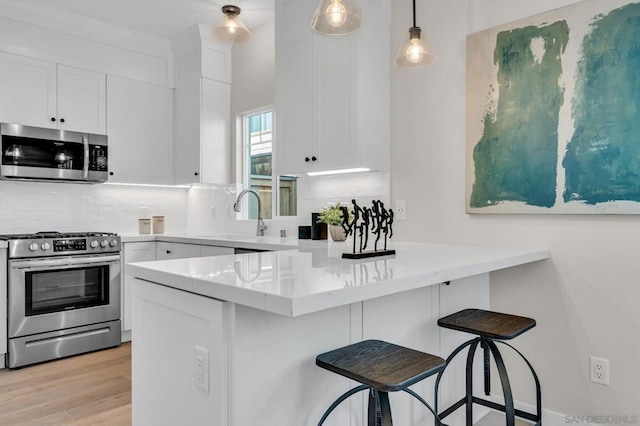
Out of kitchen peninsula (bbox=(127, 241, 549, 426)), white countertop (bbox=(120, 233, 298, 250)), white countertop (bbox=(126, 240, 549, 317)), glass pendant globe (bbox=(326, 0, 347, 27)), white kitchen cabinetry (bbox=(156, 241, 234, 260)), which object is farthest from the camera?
white kitchen cabinetry (bbox=(156, 241, 234, 260))

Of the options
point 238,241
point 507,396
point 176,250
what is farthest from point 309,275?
point 176,250

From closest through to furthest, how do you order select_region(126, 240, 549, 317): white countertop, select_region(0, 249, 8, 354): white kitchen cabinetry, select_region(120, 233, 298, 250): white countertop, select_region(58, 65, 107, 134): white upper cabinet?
select_region(126, 240, 549, 317): white countertop
select_region(120, 233, 298, 250): white countertop
select_region(0, 249, 8, 354): white kitchen cabinetry
select_region(58, 65, 107, 134): white upper cabinet

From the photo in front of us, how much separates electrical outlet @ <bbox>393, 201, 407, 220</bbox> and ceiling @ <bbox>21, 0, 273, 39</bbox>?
2009mm

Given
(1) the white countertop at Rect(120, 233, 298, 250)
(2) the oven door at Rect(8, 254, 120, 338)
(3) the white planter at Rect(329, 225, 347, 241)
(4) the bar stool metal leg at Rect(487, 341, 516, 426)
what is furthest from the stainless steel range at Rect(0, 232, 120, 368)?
(4) the bar stool metal leg at Rect(487, 341, 516, 426)

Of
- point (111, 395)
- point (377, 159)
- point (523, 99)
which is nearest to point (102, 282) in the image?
point (111, 395)

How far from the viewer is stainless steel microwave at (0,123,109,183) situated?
3428 millimetres

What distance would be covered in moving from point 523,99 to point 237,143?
2.71 m

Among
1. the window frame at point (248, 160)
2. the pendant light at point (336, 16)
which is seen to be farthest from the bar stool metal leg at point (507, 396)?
the window frame at point (248, 160)

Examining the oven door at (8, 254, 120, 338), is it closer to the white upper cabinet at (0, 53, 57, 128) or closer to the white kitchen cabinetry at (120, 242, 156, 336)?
the white kitchen cabinetry at (120, 242, 156, 336)

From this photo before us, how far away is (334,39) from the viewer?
2867mm

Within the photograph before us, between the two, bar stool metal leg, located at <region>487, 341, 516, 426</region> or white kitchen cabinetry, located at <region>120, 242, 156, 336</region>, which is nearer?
bar stool metal leg, located at <region>487, 341, 516, 426</region>

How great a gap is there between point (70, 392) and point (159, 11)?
9.90 ft

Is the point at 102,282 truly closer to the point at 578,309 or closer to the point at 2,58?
the point at 2,58

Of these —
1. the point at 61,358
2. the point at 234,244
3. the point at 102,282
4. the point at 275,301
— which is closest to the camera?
the point at 275,301
